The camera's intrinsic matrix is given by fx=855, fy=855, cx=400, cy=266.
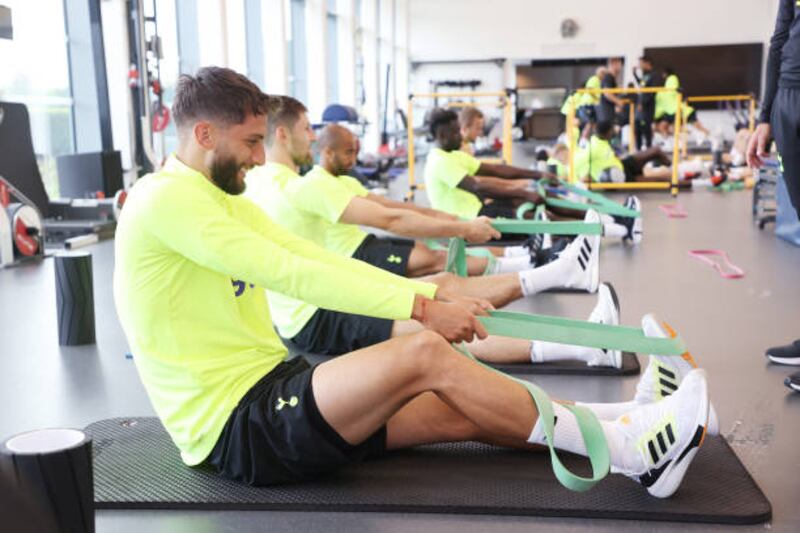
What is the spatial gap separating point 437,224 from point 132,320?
2.21 m

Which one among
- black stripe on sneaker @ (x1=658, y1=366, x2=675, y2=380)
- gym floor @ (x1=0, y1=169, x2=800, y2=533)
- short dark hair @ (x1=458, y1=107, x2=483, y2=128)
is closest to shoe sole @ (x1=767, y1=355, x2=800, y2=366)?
gym floor @ (x1=0, y1=169, x2=800, y2=533)

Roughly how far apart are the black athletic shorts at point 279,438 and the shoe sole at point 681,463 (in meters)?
0.78

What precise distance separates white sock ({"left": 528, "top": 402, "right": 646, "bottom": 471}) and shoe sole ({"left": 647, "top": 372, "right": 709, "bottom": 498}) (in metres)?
0.06

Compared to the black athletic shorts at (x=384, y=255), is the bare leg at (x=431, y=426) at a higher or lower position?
lower

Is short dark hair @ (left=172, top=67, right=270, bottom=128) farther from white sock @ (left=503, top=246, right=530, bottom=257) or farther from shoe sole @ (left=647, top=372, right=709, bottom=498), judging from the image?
white sock @ (left=503, top=246, right=530, bottom=257)

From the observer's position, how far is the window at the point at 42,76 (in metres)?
7.55

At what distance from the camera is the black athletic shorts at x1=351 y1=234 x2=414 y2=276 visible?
454 centimetres

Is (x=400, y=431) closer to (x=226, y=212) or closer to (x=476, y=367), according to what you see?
(x=476, y=367)

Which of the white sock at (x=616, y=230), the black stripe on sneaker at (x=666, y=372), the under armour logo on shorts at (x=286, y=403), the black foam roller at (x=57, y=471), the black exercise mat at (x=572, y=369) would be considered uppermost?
the black foam roller at (x=57, y=471)

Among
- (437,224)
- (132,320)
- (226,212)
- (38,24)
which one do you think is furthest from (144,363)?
(38,24)

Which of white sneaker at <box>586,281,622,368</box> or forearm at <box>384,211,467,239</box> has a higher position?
forearm at <box>384,211,467,239</box>

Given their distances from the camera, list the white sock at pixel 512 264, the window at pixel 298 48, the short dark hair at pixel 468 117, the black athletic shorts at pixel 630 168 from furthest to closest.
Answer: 1. the window at pixel 298 48
2. the black athletic shorts at pixel 630 168
3. the short dark hair at pixel 468 117
4. the white sock at pixel 512 264

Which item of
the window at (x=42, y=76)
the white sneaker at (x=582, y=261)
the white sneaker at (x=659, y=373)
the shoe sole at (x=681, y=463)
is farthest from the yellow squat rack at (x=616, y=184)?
the shoe sole at (x=681, y=463)

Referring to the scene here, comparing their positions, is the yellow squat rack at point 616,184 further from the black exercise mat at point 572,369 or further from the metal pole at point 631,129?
the black exercise mat at point 572,369
